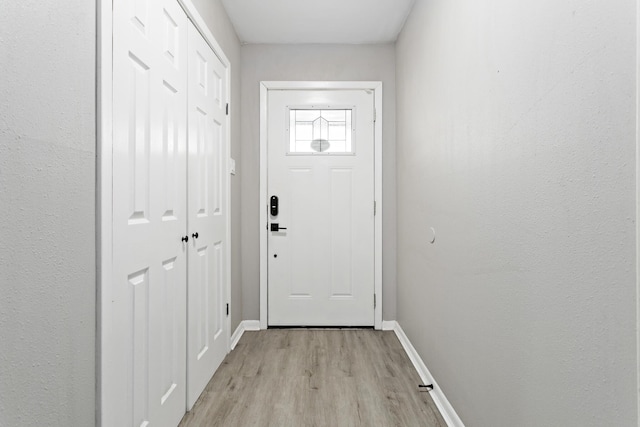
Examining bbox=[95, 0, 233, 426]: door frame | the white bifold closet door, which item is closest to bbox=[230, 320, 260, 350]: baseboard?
the white bifold closet door

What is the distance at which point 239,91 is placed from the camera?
10.8 ft

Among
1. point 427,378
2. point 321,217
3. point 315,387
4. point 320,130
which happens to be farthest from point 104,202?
point 320,130

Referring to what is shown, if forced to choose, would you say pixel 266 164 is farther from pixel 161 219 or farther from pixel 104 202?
pixel 104 202

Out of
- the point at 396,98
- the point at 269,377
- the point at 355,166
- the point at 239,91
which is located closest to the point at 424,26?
the point at 396,98

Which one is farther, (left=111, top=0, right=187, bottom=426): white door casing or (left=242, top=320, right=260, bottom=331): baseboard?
(left=242, top=320, right=260, bottom=331): baseboard

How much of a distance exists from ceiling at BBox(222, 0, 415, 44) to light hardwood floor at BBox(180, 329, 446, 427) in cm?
247

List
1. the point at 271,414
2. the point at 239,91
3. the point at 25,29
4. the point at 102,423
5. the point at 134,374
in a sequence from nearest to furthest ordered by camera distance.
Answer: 1. the point at 25,29
2. the point at 102,423
3. the point at 134,374
4. the point at 271,414
5. the point at 239,91

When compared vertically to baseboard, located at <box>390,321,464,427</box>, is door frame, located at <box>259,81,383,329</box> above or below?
above

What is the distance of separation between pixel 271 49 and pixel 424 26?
143cm

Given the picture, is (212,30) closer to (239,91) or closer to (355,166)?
(239,91)

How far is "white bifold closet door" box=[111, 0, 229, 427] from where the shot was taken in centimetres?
135

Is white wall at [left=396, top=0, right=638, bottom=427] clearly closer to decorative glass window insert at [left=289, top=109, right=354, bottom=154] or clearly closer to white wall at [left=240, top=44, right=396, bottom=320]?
white wall at [left=240, top=44, right=396, bottom=320]

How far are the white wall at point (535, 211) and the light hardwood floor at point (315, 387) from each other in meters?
0.30

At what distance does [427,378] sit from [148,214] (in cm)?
182
